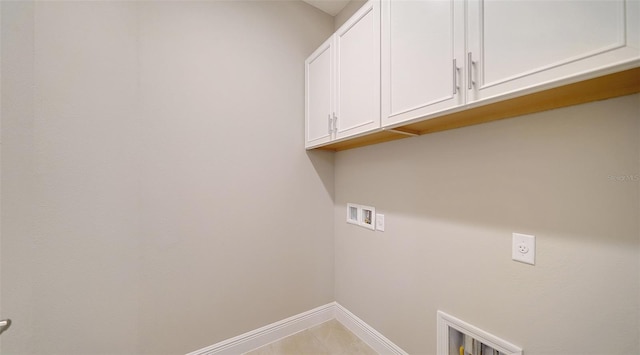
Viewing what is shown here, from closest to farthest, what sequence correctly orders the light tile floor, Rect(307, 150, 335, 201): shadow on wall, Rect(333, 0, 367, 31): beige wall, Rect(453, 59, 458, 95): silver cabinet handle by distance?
Rect(453, 59, 458, 95): silver cabinet handle
the light tile floor
Rect(333, 0, 367, 31): beige wall
Rect(307, 150, 335, 201): shadow on wall

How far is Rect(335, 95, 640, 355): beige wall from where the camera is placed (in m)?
0.80

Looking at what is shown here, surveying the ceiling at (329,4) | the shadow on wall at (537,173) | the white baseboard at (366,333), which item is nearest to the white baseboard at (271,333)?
the white baseboard at (366,333)

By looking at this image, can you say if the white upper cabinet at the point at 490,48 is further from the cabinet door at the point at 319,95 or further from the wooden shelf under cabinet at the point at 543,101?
the cabinet door at the point at 319,95

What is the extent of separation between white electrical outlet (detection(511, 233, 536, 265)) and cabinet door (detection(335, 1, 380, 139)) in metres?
0.86

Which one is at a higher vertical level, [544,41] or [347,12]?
[347,12]

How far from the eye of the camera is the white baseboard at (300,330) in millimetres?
1603

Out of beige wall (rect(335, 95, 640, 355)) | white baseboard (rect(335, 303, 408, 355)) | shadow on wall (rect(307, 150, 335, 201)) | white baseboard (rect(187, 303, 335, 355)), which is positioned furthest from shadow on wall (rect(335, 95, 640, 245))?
white baseboard (rect(187, 303, 335, 355))

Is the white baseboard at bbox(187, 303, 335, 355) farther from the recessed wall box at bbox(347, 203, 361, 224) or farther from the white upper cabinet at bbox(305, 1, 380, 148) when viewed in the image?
the white upper cabinet at bbox(305, 1, 380, 148)

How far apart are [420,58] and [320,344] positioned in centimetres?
209

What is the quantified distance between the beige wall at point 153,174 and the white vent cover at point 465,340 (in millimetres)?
1073

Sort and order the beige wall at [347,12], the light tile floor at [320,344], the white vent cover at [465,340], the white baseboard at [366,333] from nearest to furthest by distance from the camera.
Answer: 1. the white vent cover at [465,340]
2. the white baseboard at [366,333]
3. the light tile floor at [320,344]
4. the beige wall at [347,12]

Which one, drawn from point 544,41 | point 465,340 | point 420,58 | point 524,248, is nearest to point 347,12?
point 420,58

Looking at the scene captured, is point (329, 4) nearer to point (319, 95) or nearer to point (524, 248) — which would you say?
point (319, 95)

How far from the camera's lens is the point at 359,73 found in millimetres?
1411
